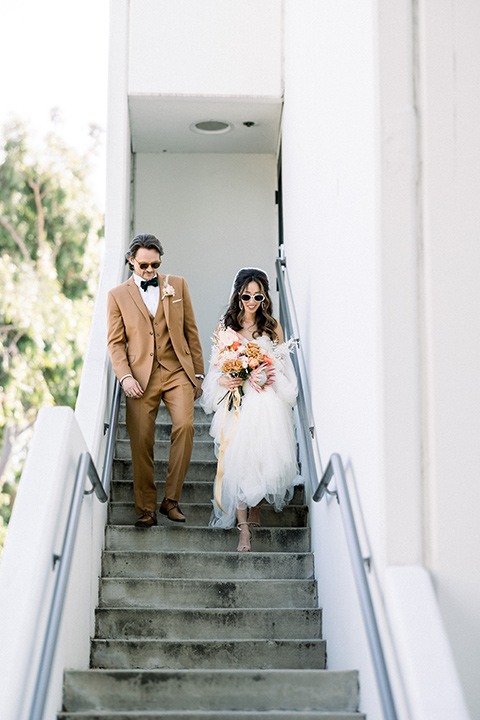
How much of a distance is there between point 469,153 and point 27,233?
473 inches

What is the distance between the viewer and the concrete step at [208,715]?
3576 mm

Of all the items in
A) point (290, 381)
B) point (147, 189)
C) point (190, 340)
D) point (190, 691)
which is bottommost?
point (190, 691)

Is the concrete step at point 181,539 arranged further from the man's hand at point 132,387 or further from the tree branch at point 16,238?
the tree branch at point 16,238

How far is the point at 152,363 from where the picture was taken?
5.79 metres

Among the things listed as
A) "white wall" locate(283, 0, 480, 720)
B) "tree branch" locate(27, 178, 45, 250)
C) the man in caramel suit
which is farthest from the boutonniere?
"tree branch" locate(27, 178, 45, 250)

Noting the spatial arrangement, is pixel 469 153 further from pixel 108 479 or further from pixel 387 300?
pixel 108 479

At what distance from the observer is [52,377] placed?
43.1 feet

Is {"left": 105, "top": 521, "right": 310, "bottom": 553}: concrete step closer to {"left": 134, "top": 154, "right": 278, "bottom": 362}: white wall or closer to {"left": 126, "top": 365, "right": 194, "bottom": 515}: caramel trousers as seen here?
{"left": 126, "top": 365, "right": 194, "bottom": 515}: caramel trousers

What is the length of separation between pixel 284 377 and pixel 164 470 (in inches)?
46.2

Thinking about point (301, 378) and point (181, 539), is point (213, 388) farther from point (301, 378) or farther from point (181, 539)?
point (181, 539)

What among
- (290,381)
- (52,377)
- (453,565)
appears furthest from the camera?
(52,377)

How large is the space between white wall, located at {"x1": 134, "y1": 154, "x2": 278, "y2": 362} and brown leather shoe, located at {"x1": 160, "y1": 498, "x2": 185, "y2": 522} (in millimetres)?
3764

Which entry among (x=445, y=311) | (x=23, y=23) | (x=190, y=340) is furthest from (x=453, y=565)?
(x=23, y=23)

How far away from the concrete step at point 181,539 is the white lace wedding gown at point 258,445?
11 cm
